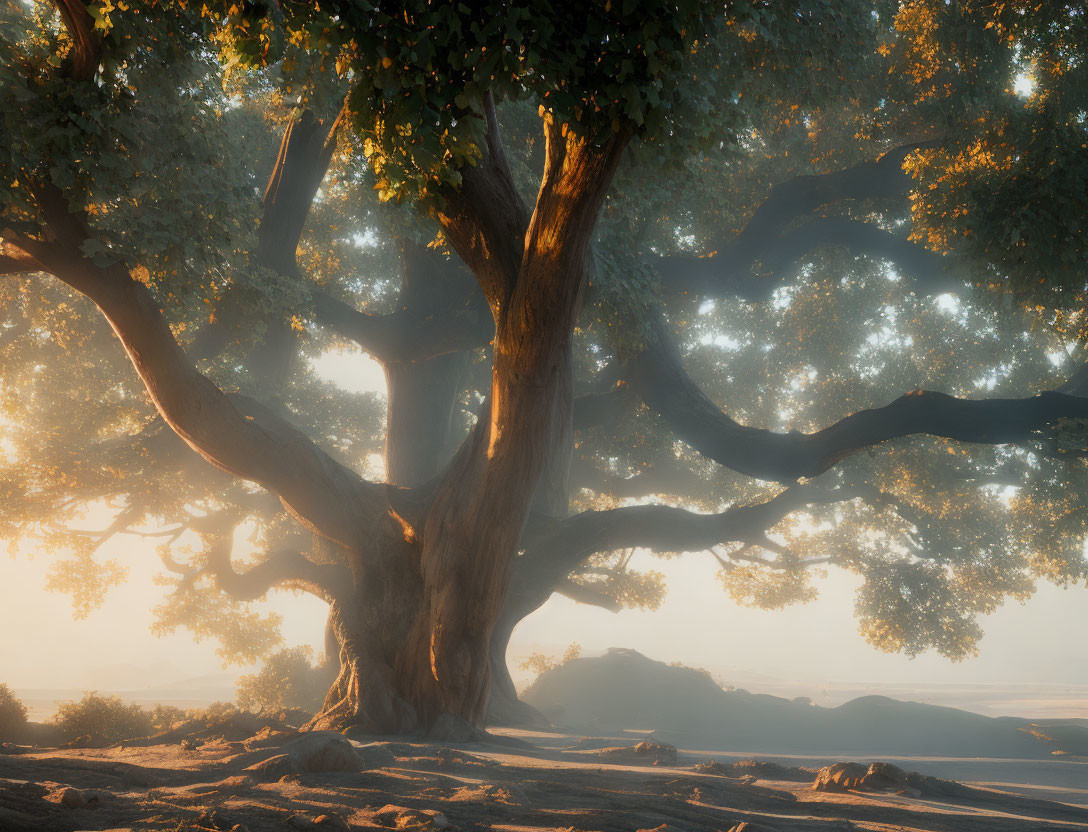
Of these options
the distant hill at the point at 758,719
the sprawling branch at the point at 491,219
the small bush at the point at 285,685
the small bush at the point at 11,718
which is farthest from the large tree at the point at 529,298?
the small bush at the point at 11,718

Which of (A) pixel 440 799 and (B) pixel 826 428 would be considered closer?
(A) pixel 440 799

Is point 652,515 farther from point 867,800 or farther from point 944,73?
point 944,73

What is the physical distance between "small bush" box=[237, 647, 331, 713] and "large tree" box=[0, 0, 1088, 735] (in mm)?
2476

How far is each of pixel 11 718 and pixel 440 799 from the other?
9229 mm

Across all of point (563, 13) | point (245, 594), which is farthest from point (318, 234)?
point (563, 13)

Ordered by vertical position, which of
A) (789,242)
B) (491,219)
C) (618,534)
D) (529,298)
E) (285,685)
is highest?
(789,242)

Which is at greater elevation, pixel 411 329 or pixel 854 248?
pixel 854 248

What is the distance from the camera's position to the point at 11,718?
10.2 metres

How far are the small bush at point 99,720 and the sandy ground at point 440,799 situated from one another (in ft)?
10.5

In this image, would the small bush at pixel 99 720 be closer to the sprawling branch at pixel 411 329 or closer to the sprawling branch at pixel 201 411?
the sprawling branch at pixel 201 411

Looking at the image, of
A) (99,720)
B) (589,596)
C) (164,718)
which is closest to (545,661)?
(589,596)

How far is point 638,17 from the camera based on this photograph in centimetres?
456

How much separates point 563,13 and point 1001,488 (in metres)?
22.4

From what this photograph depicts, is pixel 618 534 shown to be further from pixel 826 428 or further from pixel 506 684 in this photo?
pixel 506 684
